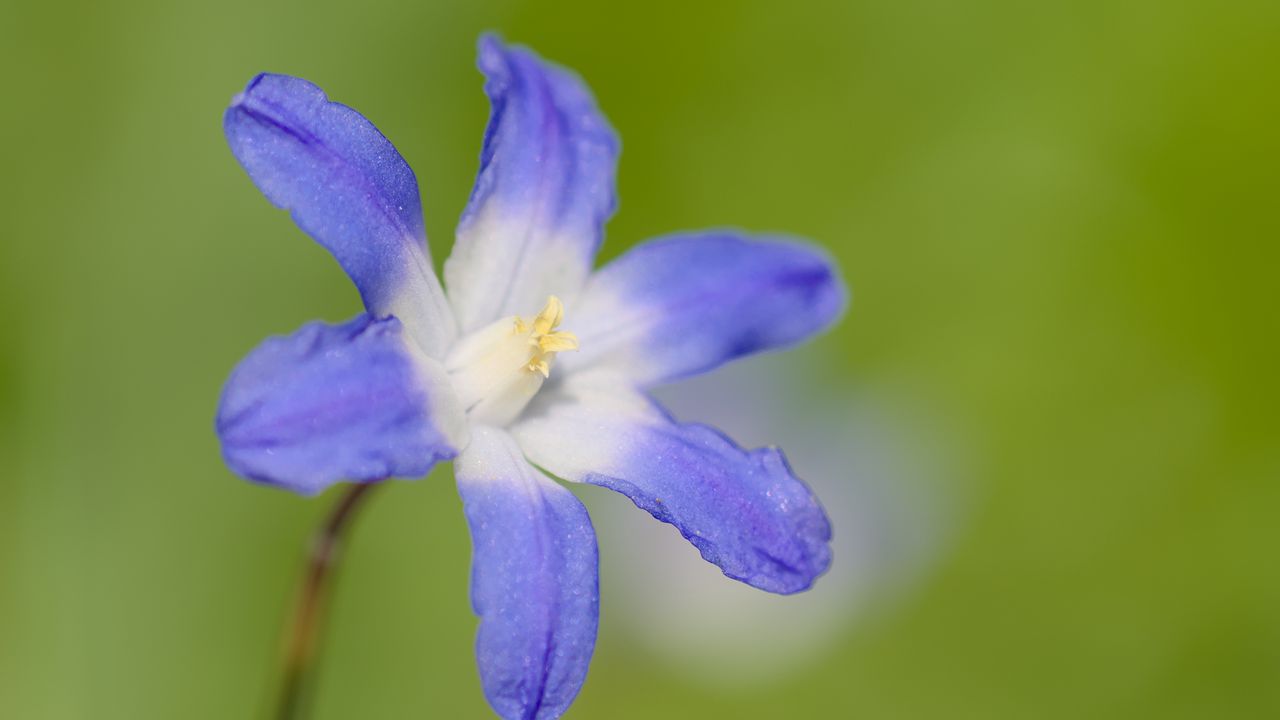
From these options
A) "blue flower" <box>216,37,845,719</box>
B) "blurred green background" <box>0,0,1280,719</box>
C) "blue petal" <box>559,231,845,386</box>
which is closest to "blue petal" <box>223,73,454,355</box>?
"blue flower" <box>216,37,845,719</box>

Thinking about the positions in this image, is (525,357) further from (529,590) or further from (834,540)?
(834,540)

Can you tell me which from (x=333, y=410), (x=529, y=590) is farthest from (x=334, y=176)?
(x=529, y=590)

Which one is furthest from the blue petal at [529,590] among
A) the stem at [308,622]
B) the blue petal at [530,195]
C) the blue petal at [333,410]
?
the blue petal at [530,195]

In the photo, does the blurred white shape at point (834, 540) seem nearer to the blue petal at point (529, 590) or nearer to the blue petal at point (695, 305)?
the blue petal at point (695, 305)

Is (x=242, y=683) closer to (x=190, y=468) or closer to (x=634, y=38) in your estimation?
(x=190, y=468)

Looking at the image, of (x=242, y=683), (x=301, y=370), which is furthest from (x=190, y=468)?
(x=301, y=370)
